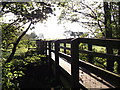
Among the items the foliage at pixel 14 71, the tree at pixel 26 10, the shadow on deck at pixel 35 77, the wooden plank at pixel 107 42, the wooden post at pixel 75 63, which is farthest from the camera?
the shadow on deck at pixel 35 77

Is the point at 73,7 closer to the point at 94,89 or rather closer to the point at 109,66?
the point at 109,66

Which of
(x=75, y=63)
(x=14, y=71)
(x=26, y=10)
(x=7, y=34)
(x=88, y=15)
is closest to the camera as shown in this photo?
(x=75, y=63)

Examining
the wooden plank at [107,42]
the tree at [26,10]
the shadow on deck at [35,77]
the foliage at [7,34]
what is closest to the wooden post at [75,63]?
the wooden plank at [107,42]

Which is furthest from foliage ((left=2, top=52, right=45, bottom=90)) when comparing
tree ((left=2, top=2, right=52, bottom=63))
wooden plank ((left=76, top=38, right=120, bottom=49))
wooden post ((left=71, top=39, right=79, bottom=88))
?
wooden plank ((left=76, top=38, right=120, bottom=49))

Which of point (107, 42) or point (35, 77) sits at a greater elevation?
point (107, 42)

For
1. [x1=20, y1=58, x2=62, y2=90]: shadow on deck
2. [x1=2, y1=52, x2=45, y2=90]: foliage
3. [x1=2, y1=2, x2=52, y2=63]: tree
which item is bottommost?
[x1=20, y1=58, x2=62, y2=90]: shadow on deck

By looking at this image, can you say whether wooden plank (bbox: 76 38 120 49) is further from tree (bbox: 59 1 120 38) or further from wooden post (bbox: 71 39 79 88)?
tree (bbox: 59 1 120 38)

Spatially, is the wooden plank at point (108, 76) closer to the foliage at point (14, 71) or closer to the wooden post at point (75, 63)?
the wooden post at point (75, 63)

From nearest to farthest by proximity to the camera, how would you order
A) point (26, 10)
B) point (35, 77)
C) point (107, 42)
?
1. point (107, 42)
2. point (26, 10)
3. point (35, 77)

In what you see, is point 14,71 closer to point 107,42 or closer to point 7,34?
point 7,34

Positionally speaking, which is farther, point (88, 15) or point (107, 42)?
point (88, 15)

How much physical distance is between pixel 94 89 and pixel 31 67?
6.78m

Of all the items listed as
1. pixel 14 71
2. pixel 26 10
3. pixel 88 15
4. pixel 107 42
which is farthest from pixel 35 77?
pixel 107 42

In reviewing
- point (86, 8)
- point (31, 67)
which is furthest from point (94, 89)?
point (86, 8)
